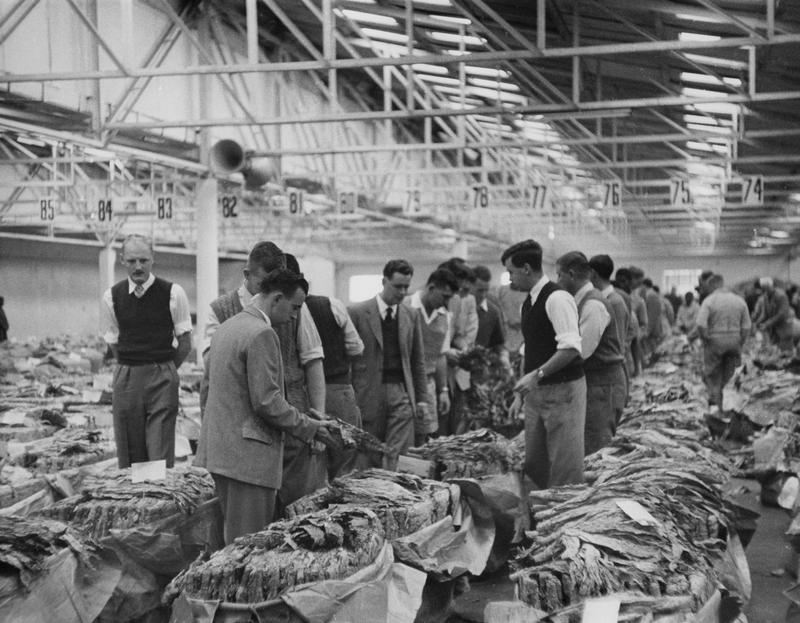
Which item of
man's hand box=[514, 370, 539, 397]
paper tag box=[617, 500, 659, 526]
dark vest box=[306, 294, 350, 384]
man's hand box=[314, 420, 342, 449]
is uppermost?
dark vest box=[306, 294, 350, 384]

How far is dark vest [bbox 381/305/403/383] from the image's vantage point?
7336 millimetres

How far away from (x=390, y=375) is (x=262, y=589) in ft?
11.5

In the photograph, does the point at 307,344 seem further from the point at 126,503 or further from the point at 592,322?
the point at 592,322

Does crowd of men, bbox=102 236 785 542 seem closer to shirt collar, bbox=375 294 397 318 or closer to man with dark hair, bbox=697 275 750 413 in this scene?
shirt collar, bbox=375 294 397 318

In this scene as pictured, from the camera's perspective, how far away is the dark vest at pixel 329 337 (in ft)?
22.2

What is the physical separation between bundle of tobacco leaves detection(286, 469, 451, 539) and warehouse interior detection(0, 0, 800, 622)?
1.54 feet

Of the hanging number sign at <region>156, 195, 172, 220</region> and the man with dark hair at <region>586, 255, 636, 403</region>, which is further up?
the hanging number sign at <region>156, 195, 172, 220</region>

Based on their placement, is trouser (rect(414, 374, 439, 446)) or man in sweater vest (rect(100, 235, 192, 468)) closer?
man in sweater vest (rect(100, 235, 192, 468))

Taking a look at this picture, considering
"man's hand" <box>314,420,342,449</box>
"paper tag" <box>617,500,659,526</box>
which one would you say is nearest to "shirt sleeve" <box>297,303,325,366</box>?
"man's hand" <box>314,420,342,449</box>

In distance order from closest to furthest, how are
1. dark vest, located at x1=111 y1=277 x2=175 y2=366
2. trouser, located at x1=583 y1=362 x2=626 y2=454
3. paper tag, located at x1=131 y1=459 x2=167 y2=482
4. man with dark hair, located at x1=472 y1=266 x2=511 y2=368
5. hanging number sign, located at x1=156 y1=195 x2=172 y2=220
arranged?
1. paper tag, located at x1=131 y1=459 x2=167 y2=482
2. dark vest, located at x1=111 y1=277 x2=175 y2=366
3. trouser, located at x1=583 y1=362 x2=626 y2=454
4. man with dark hair, located at x1=472 y1=266 x2=511 y2=368
5. hanging number sign, located at x1=156 y1=195 x2=172 y2=220

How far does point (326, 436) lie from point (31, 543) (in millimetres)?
1408

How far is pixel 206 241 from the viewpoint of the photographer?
55.3ft

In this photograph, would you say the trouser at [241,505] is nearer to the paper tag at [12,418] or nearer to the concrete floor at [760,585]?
the concrete floor at [760,585]

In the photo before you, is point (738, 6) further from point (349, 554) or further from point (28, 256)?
point (28, 256)
